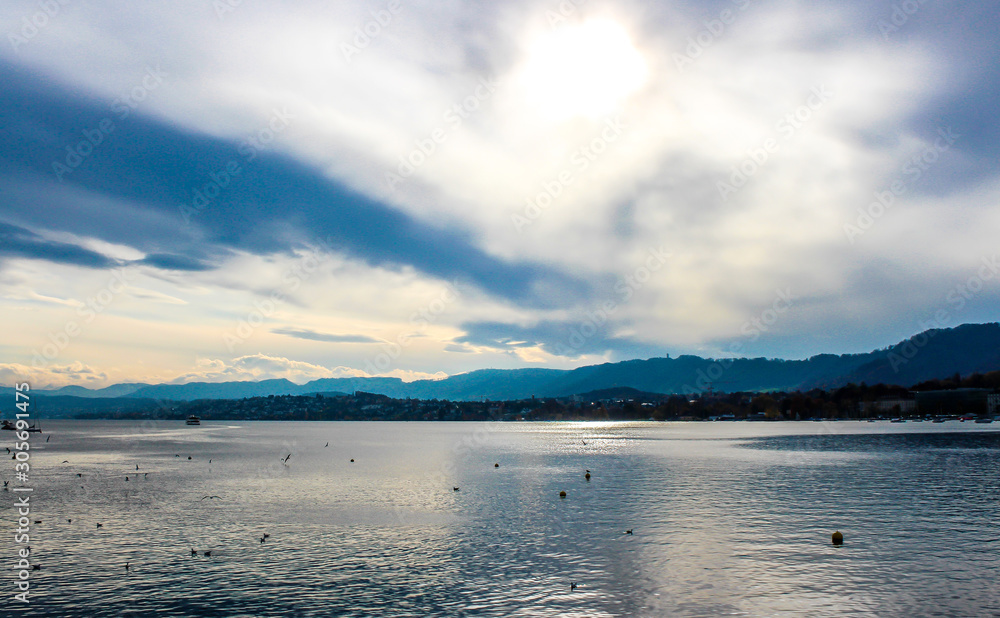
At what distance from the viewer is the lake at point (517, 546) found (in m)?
33.2

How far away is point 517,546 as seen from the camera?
46.7 meters

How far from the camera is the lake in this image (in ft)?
109

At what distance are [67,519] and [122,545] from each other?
16.2 meters

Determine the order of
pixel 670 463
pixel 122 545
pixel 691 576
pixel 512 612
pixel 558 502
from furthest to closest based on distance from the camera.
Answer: pixel 670 463
pixel 558 502
pixel 122 545
pixel 691 576
pixel 512 612

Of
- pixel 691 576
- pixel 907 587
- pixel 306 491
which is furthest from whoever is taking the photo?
pixel 306 491

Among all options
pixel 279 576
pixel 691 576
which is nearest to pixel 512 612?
pixel 691 576

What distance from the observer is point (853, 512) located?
5956 cm

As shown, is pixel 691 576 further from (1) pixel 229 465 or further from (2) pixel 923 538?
(1) pixel 229 465

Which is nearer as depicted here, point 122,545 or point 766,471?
point 122,545

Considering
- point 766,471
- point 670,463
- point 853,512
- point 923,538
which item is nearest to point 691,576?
point 923,538

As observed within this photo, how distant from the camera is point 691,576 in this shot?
37.8 m

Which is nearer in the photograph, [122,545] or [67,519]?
[122,545]

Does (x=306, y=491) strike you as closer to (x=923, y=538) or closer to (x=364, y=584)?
(x=364, y=584)

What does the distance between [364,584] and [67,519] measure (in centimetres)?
3869
